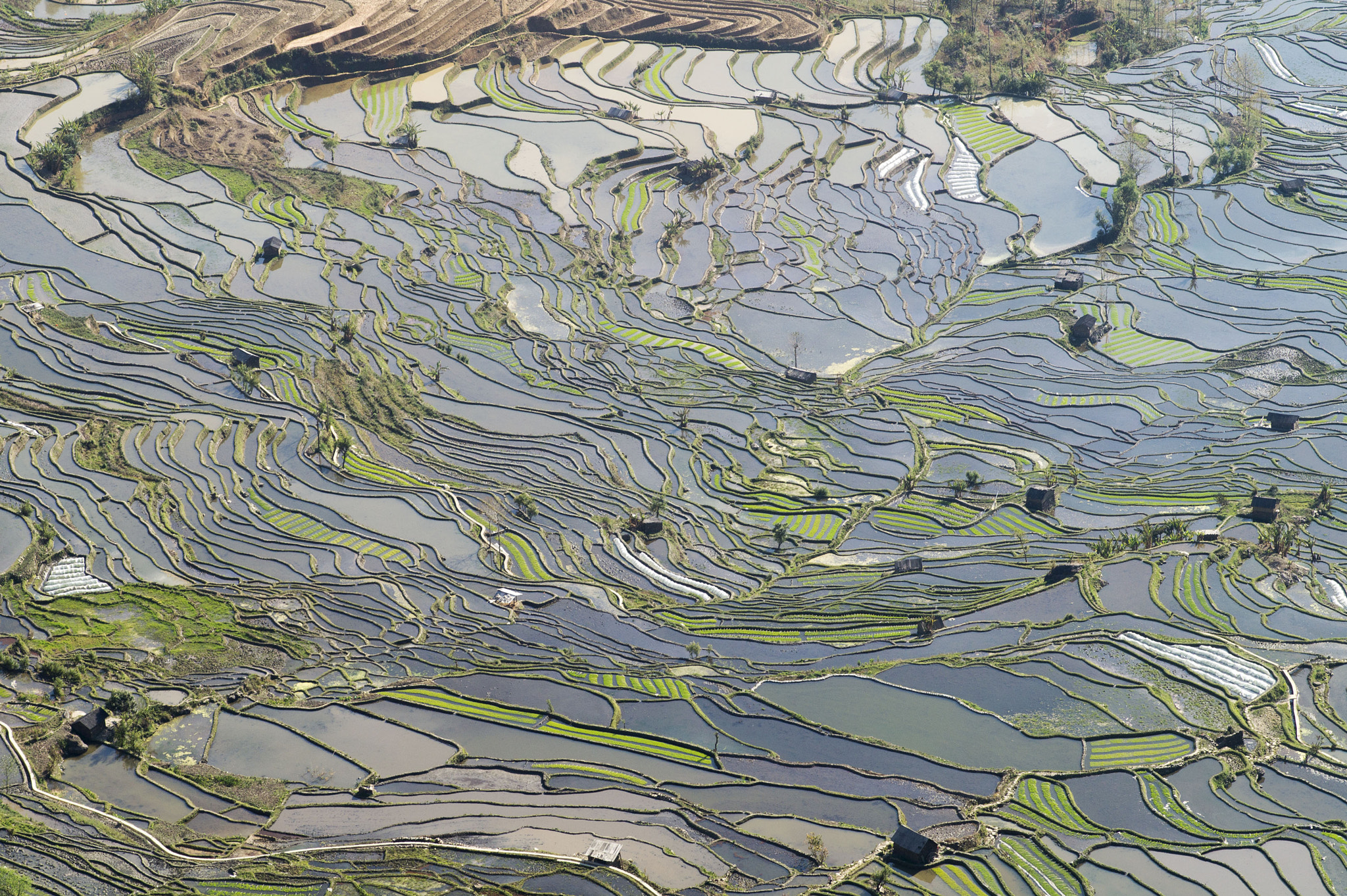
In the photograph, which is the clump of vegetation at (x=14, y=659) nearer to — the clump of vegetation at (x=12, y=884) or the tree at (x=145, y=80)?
the clump of vegetation at (x=12, y=884)

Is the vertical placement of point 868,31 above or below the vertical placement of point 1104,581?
above

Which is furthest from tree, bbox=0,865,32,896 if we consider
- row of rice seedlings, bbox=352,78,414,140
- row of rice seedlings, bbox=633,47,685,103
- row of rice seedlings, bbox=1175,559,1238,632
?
row of rice seedlings, bbox=633,47,685,103

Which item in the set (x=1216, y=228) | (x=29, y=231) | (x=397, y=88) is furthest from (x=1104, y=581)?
(x=397, y=88)

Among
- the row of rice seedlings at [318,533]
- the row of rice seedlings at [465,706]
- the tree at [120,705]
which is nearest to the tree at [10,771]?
the tree at [120,705]

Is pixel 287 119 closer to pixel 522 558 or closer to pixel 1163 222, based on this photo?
pixel 522 558

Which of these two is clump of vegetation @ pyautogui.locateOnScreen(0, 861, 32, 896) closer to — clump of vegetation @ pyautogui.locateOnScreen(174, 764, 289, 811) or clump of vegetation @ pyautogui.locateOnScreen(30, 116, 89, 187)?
clump of vegetation @ pyautogui.locateOnScreen(174, 764, 289, 811)

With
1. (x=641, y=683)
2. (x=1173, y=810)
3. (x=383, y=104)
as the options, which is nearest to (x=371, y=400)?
(x=641, y=683)

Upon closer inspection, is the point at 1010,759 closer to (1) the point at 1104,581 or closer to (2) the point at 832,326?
(1) the point at 1104,581
